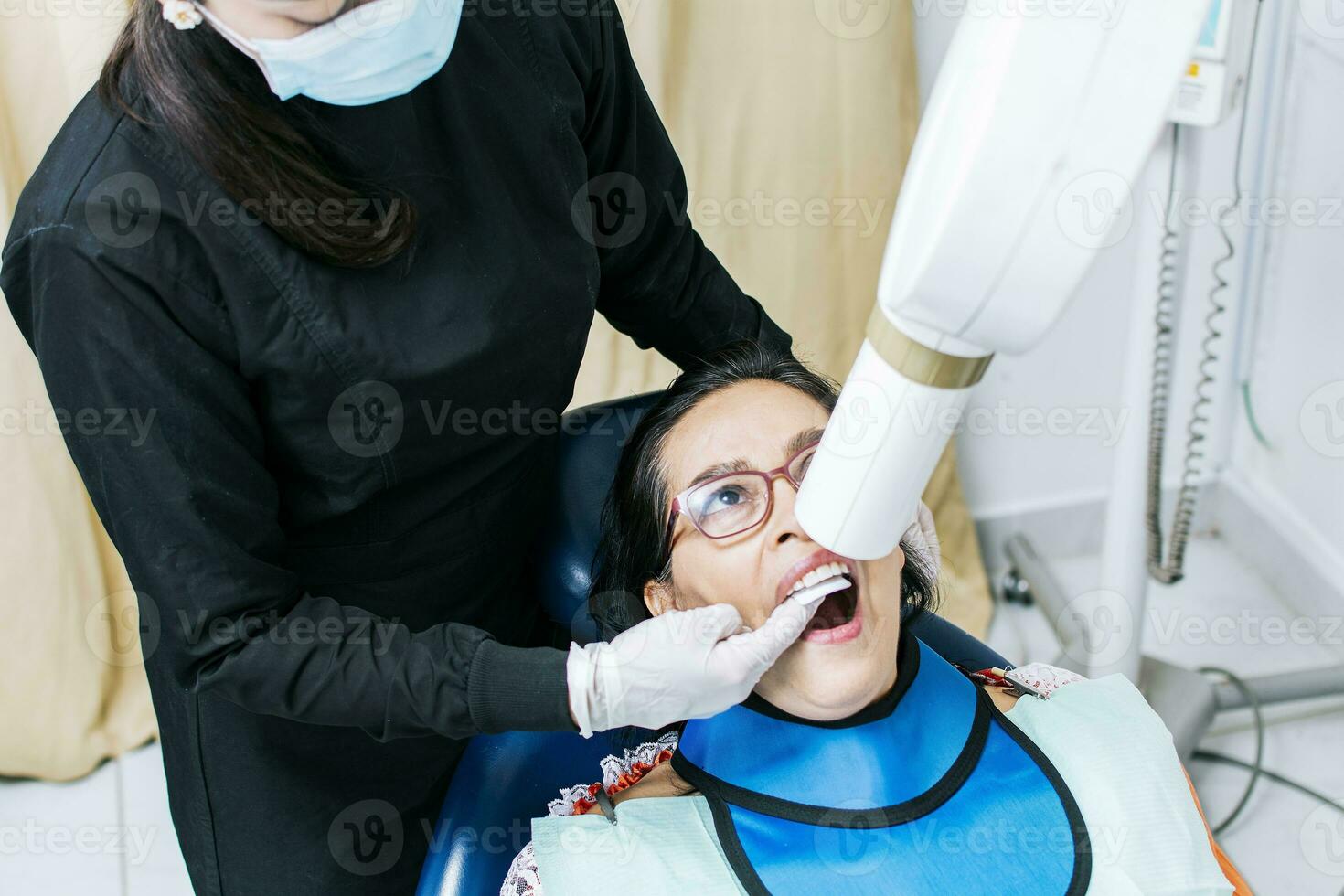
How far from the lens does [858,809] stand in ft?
4.14

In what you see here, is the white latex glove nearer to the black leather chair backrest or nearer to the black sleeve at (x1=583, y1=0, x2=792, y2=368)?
the black leather chair backrest

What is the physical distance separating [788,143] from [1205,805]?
1.39m

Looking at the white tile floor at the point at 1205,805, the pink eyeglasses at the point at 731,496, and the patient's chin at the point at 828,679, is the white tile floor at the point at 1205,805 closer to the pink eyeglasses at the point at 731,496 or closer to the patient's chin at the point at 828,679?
the patient's chin at the point at 828,679

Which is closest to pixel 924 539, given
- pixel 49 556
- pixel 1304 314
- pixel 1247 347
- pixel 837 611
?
pixel 837 611

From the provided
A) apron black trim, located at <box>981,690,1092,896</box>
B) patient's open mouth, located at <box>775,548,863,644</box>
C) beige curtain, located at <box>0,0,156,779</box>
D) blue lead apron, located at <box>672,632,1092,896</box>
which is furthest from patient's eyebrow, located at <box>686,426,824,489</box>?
beige curtain, located at <box>0,0,156,779</box>

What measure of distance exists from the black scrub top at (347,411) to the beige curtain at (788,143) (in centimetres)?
79

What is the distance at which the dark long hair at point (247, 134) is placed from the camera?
3.56ft

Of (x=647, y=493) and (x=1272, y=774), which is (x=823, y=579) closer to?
(x=647, y=493)

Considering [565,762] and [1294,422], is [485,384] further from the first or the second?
[1294,422]

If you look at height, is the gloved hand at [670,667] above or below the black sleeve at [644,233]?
below

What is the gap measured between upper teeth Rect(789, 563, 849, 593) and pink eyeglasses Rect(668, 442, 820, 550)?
0.09m

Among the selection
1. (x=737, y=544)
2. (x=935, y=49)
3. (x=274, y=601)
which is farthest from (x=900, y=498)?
(x=935, y=49)

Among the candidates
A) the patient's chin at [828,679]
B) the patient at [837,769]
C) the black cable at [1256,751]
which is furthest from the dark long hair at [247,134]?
the black cable at [1256,751]

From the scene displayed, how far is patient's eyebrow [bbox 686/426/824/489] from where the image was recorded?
4.44 ft
